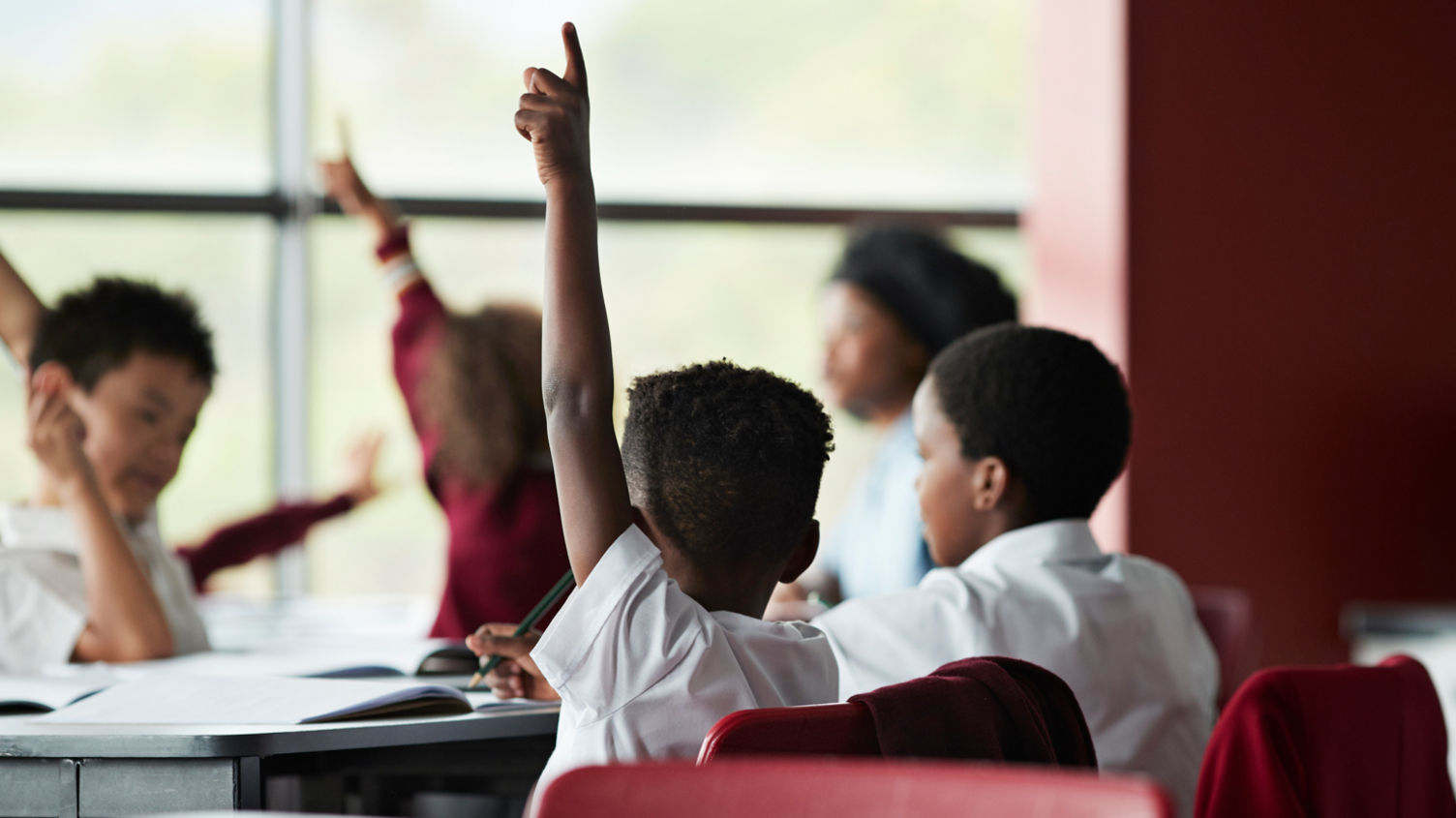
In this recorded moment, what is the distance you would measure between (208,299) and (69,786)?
2806mm

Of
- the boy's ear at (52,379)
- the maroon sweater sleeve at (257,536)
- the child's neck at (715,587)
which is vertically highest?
the boy's ear at (52,379)

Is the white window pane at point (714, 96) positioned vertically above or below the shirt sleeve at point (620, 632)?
above

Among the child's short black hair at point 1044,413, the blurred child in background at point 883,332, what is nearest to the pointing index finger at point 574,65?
the child's short black hair at point 1044,413

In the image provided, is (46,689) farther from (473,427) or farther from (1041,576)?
(1041,576)

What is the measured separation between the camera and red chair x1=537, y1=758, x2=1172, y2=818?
57 centimetres

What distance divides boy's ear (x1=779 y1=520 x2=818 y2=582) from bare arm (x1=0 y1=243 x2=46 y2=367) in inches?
46.8

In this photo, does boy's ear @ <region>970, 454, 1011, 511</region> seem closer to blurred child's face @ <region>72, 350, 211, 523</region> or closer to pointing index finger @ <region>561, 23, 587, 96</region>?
pointing index finger @ <region>561, 23, 587, 96</region>

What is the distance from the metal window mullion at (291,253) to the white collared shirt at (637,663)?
9.50 ft

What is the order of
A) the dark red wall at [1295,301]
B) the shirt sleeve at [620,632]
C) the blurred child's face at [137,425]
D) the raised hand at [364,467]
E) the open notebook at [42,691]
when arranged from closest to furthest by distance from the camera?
1. the shirt sleeve at [620,632]
2. the open notebook at [42,691]
3. the blurred child's face at [137,425]
4. the raised hand at [364,467]
5. the dark red wall at [1295,301]

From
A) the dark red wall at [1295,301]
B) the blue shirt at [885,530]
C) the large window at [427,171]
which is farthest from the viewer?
the large window at [427,171]

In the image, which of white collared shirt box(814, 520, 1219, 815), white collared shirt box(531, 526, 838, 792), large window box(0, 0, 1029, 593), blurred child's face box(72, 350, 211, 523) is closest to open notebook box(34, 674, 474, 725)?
white collared shirt box(531, 526, 838, 792)

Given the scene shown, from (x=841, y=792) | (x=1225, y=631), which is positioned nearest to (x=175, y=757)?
(x=841, y=792)

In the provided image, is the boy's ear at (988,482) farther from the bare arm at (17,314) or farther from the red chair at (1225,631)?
the bare arm at (17,314)

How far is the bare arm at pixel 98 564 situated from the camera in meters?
1.53
